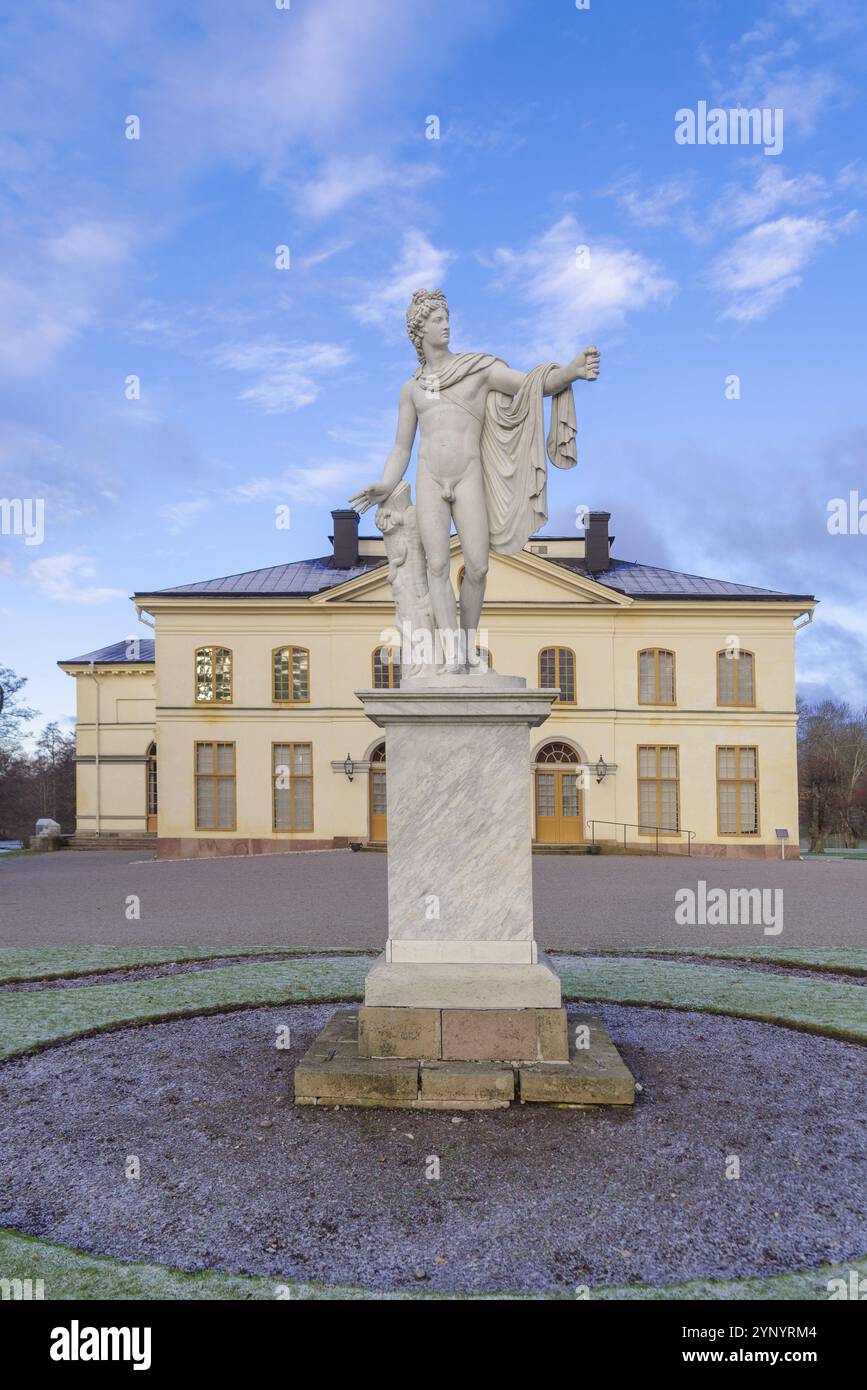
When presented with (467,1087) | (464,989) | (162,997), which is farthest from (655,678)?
(467,1087)

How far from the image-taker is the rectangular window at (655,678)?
87.3 feet

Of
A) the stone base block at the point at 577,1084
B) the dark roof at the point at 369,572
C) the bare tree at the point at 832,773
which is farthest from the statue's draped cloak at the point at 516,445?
the bare tree at the point at 832,773

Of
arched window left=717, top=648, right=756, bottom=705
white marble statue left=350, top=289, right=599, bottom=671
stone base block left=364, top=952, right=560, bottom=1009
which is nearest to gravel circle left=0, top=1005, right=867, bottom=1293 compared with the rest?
stone base block left=364, top=952, right=560, bottom=1009

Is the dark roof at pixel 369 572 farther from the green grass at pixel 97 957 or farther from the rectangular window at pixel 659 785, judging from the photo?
the green grass at pixel 97 957

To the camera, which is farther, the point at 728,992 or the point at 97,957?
the point at 97,957

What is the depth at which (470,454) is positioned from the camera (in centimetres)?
493

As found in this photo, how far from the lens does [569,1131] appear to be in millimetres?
3957

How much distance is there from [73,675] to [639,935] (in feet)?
94.1

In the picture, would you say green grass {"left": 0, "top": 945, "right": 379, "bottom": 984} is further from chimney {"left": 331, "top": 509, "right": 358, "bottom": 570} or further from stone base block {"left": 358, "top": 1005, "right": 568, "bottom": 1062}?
chimney {"left": 331, "top": 509, "right": 358, "bottom": 570}

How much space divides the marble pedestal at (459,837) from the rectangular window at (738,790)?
76.6 feet

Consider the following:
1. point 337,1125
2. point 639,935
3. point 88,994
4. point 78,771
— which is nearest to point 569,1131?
point 337,1125

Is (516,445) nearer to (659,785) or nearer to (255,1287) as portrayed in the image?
(255,1287)

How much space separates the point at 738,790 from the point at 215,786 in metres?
16.4
